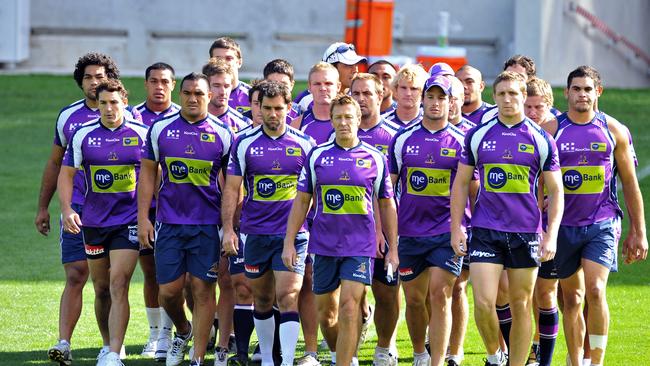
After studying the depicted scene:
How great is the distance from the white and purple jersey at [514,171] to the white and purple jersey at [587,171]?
0.44 meters

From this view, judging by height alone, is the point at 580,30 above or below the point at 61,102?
above

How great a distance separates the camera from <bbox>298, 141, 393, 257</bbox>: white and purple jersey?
8789 mm

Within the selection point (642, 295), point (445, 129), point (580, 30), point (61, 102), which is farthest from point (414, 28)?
point (445, 129)

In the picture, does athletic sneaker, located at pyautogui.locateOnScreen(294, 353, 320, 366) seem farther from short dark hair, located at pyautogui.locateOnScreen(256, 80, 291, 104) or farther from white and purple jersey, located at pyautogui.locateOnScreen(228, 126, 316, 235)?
short dark hair, located at pyautogui.locateOnScreen(256, 80, 291, 104)

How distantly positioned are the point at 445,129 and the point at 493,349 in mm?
1680

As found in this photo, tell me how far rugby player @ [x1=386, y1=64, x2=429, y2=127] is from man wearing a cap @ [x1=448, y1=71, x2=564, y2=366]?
112 cm

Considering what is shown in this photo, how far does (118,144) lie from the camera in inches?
380

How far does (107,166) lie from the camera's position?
963cm

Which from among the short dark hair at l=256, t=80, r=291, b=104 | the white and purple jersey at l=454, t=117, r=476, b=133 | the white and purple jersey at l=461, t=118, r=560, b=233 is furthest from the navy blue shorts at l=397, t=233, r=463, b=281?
the short dark hair at l=256, t=80, r=291, b=104

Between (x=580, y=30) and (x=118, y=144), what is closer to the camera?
(x=118, y=144)

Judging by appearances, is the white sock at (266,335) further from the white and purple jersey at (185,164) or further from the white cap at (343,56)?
the white cap at (343,56)

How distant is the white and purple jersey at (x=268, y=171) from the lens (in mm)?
9211

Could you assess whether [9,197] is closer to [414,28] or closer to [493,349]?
[493,349]

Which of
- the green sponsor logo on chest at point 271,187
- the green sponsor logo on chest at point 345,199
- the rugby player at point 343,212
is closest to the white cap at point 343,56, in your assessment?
the green sponsor logo on chest at point 271,187
